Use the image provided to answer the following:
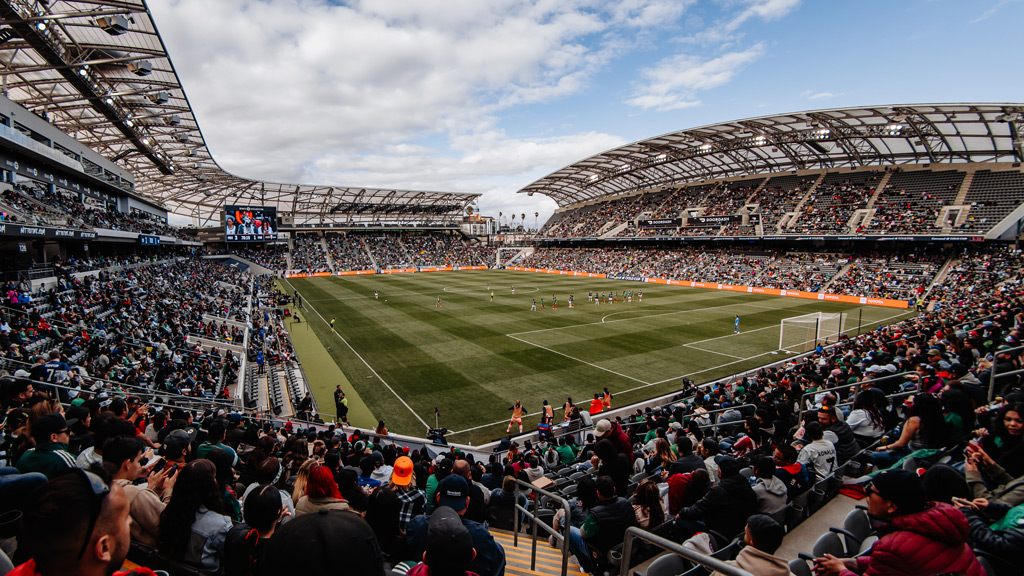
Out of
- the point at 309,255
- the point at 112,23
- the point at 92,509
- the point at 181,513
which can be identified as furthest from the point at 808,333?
the point at 309,255

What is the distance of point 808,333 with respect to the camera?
25891mm

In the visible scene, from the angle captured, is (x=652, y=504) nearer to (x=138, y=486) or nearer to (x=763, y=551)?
(x=763, y=551)

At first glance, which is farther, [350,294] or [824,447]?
[350,294]

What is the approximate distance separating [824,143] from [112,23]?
5878 centimetres

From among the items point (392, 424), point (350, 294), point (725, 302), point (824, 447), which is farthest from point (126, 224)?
point (725, 302)

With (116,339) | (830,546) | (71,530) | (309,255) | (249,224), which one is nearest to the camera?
(71,530)

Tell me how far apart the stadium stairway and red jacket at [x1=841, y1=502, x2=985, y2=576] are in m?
2.73

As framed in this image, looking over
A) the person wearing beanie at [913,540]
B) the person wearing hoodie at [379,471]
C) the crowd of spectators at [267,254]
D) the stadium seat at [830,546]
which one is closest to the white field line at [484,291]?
the crowd of spectators at [267,254]

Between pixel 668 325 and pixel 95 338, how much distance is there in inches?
1128

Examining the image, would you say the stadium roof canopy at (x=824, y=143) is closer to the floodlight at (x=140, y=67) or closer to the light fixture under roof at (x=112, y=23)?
the floodlight at (x=140, y=67)

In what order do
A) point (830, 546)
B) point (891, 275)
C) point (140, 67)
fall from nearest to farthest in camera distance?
point (830, 546)
point (140, 67)
point (891, 275)

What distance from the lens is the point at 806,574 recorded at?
134 inches

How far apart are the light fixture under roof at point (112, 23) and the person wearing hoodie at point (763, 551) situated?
2614 cm

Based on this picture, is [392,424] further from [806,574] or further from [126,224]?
[126,224]
